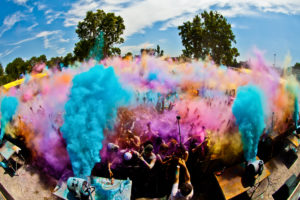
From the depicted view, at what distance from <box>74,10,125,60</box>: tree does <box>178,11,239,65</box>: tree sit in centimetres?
832

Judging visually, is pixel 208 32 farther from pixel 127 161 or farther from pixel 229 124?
pixel 127 161

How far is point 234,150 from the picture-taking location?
479 cm

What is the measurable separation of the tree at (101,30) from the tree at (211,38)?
8.32 m

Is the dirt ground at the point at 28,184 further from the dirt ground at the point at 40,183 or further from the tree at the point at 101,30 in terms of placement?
the tree at the point at 101,30

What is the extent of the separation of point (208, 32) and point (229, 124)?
2087cm

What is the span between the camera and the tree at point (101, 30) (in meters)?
20.6

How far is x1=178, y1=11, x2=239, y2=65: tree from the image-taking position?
75.9 ft

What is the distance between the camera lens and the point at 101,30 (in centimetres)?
2095

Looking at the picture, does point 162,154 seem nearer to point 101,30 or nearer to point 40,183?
point 40,183

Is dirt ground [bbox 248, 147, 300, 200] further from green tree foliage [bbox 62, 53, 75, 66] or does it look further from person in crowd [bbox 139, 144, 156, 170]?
green tree foliage [bbox 62, 53, 75, 66]

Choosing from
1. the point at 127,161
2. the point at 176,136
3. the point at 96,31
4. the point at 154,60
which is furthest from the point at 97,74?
the point at 96,31

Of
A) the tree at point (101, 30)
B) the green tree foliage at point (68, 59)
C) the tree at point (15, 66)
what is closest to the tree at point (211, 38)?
the tree at point (101, 30)

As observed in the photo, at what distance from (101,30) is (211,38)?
1255 cm

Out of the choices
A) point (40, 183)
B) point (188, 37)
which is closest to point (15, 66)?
point (188, 37)
